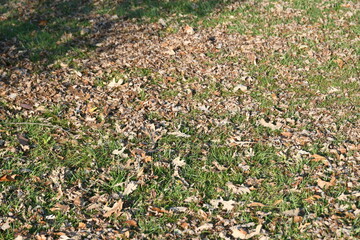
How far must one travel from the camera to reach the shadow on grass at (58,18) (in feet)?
24.7

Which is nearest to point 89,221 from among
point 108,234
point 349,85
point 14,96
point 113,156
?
point 108,234

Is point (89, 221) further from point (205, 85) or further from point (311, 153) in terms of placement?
point (205, 85)

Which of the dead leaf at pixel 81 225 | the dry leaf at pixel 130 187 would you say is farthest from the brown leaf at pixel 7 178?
the dry leaf at pixel 130 187

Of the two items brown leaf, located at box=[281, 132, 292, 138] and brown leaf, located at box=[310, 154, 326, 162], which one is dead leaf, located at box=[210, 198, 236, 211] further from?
brown leaf, located at box=[281, 132, 292, 138]

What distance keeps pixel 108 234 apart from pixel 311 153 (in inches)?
86.7

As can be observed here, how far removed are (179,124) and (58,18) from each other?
13.5 feet

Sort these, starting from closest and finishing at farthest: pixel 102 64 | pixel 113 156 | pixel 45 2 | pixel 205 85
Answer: pixel 113 156
pixel 205 85
pixel 102 64
pixel 45 2

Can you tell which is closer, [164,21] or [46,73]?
[46,73]

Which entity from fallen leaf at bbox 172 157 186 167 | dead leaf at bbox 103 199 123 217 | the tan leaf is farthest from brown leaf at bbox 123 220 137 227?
the tan leaf

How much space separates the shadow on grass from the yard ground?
0.12 feet

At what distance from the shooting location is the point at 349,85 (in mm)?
6707

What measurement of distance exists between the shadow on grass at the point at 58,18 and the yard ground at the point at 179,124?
37mm

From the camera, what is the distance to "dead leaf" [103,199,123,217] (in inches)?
→ 173

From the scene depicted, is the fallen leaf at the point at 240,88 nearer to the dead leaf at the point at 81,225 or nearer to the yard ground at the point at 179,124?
the yard ground at the point at 179,124
